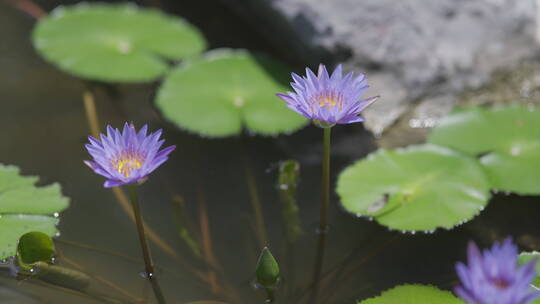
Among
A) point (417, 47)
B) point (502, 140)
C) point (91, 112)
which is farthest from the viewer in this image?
point (417, 47)

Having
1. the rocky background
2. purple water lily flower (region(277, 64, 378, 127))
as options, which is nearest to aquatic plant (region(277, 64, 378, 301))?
purple water lily flower (region(277, 64, 378, 127))

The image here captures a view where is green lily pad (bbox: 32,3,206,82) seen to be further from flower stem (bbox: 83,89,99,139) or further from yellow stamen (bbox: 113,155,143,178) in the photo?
yellow stamen (bbox: 113,155,143,178)

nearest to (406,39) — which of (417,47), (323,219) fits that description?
(417,47)

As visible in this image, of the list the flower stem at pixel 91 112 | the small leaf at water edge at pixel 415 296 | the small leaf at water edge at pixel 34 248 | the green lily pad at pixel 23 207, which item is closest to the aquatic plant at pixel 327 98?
the small leaf at water edge at pixel 415 296

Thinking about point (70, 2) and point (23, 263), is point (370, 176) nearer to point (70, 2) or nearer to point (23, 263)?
point (23, 263)

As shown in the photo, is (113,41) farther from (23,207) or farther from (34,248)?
(34,248)

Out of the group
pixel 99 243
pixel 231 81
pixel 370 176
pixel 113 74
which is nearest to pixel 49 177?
pixel 99 243

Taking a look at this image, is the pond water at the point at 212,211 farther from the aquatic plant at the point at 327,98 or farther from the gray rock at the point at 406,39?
the aquatic plant at the point at 327,98
